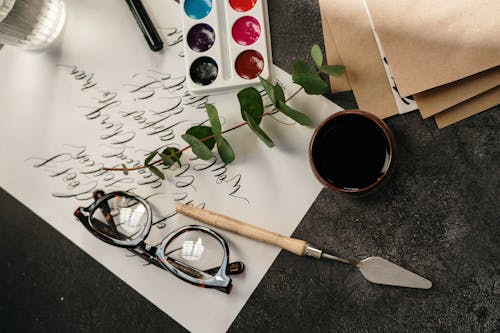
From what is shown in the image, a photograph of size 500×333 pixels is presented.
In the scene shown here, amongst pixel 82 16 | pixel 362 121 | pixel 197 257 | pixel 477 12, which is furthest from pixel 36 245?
pixel 477 12

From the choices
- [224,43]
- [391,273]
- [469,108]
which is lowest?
[391,273]

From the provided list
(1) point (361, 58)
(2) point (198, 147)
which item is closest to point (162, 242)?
(2) point (198, 147)

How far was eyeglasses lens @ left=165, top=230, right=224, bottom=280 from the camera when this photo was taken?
690 mm

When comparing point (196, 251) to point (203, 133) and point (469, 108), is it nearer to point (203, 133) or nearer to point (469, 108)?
point (203, 133)

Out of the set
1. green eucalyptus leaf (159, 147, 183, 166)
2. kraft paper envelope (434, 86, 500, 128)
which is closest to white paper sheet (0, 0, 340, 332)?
green eucalyptus leaf (159, 147, 183, 166)

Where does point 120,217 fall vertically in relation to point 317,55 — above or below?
below

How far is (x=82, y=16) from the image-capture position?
717 mm

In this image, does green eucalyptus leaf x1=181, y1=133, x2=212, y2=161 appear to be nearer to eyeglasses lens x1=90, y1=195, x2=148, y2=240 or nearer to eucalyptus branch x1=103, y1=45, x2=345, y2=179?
eucalyptus branch x1=103, y1=45, x2=345, y2=179

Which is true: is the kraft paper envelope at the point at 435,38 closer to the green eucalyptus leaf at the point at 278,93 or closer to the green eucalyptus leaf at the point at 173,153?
the green eucalyptus leaf at the point at 278,93

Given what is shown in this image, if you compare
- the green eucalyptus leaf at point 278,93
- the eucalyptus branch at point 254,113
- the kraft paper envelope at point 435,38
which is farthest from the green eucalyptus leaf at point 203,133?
the kraft paper envelope at point 435,38

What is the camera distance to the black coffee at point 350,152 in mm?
610

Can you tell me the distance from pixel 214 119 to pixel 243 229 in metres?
0.15

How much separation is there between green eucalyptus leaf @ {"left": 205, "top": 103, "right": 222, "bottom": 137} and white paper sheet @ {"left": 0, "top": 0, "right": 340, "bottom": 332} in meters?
0.04

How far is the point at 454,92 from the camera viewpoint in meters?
0.62
